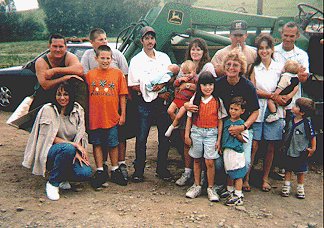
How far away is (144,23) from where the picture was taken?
20.7 ft

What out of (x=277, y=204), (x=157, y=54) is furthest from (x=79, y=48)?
(x=277, y=204)

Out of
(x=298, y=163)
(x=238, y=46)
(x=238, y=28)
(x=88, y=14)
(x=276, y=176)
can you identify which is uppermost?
(x=88, y=14)

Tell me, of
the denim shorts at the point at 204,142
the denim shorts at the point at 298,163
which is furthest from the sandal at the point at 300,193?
the denim shorts at the point at 204,142

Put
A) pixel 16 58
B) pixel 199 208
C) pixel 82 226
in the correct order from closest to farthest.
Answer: pixel 82 226, pixel 199 208, pixel 16 58

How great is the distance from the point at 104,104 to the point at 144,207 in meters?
1.22

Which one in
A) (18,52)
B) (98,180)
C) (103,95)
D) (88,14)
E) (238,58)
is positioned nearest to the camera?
(238,58)

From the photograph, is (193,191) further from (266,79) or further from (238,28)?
(238,28)

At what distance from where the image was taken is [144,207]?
3.89 metres

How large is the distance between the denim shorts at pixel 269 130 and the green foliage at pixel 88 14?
15.4 metres

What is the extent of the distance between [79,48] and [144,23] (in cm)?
202

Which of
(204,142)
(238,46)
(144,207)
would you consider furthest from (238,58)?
(144,207)

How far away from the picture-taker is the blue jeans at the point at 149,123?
4422 millimetres

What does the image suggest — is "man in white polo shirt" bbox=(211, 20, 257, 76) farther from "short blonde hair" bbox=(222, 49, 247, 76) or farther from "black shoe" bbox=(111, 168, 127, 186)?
"black shoe" bbox=(111, 168, 127, 186)

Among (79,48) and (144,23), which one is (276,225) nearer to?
(144,23)
